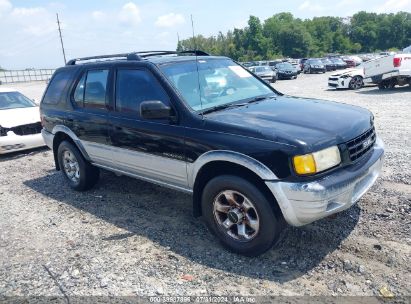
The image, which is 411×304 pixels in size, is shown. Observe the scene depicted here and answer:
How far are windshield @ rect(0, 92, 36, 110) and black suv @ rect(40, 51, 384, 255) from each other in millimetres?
4775

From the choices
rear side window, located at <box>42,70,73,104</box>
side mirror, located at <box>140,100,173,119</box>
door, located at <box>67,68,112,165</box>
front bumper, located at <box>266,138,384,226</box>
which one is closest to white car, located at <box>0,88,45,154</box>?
rear side window, located at <box>42,70,73,104</box>

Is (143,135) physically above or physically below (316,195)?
above

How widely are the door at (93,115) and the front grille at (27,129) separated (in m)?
3.54

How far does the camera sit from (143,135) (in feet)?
14.5

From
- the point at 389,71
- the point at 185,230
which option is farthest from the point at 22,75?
the point at 185,230

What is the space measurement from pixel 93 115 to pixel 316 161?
312 centimetres

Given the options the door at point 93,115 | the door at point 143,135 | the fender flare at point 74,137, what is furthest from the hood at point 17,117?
the door at point 143,135

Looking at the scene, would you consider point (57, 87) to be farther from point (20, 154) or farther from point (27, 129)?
point (20, 154)

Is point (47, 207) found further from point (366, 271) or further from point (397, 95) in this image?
point (397, 95)

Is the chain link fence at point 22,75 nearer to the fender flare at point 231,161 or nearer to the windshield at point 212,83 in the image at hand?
the windshield at point 212,83

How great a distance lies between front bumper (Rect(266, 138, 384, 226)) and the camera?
10.6 feet

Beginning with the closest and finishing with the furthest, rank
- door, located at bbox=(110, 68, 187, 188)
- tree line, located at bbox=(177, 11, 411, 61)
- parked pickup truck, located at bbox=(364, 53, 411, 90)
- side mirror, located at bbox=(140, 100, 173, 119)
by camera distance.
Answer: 1. side mirror, located at bbox=(140, 100, 173, 119)
2. door, located at bbox=(110, 68, 187, 188)
3. parked pickup truck, located at bbox=(364, 53, 411, 90)
4. tree line, located at bbox=(177, 11, 411, 61)

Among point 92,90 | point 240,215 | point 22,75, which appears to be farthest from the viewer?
point 22,75

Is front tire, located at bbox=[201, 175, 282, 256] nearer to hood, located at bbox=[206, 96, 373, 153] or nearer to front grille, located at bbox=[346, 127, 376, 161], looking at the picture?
hood, located at bbox=[206, 96, 373, 153]
